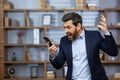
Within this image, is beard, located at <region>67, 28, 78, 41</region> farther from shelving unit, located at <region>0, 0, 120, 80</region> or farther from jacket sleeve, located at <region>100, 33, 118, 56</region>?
shelving unit, located at <region>0, 0, 120, 80</region>

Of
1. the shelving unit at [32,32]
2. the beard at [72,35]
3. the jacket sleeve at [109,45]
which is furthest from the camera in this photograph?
the shelving unit at [32,32]

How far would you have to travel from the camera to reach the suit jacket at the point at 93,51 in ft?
7.53

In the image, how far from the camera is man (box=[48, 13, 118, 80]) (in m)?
2.30

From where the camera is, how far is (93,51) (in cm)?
235

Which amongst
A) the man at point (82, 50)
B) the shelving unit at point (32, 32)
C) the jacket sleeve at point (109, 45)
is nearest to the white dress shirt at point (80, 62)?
the man at point (82, 50)

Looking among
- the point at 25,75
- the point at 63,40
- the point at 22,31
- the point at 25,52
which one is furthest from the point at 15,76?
the point at 63,40

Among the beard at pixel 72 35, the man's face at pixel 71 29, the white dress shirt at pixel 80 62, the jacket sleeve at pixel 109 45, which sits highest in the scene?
the man's face at pixel 71 29

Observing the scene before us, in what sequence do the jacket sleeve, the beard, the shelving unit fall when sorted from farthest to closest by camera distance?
the shelving unit < the beard < the jacket sleeve

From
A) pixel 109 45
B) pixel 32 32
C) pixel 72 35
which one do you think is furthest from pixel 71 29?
pixel 32 32

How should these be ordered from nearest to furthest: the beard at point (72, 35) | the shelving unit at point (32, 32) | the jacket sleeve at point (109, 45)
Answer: the jacket sleeve at point (109, 45) < the beard at point (72, 35) < the shelving unit at point (32, 32)

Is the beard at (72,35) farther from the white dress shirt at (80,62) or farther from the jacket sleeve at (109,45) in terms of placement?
the jacket sleeve at (109,45)

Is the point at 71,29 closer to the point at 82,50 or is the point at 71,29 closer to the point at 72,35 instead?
the point at 72,35

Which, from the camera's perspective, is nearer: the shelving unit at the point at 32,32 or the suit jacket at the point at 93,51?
the suit jacket at the point at 93,51

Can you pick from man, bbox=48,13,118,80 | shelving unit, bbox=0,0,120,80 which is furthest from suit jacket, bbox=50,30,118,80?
shelving unit, bbox=0,0,120,80
